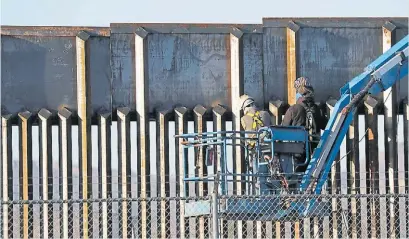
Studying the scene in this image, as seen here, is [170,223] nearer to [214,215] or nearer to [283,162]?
[283,162]

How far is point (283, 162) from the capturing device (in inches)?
855

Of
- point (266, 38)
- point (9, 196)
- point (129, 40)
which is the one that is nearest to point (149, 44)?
point (129, 40)

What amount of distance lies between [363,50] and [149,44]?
13.2ft

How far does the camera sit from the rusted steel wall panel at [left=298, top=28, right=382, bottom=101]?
87.4ft

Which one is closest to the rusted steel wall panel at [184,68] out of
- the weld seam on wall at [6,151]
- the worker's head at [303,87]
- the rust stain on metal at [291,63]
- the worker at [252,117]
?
the rust stain on metal at [291,63]

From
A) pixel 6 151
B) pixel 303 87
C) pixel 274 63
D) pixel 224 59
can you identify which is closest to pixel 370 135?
pixel 274 63

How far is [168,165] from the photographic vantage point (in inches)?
1038

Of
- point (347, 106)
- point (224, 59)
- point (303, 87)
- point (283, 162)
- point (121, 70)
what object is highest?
point (224, 59)

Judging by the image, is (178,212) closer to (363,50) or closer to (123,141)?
(123,141)

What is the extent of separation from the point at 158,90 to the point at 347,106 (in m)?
5.09

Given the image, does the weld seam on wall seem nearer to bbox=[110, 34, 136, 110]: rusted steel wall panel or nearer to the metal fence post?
bbox=[110, 34, 136, 110]: rusted steel wall panel

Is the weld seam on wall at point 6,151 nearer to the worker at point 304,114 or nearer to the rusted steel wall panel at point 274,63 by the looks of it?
the rusted steel wall panel at point 274,63

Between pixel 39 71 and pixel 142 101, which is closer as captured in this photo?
pixel 142 101

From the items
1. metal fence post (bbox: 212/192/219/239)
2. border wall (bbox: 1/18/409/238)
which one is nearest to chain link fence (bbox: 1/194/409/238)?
border wall (bbox: 1/18/409/238)
